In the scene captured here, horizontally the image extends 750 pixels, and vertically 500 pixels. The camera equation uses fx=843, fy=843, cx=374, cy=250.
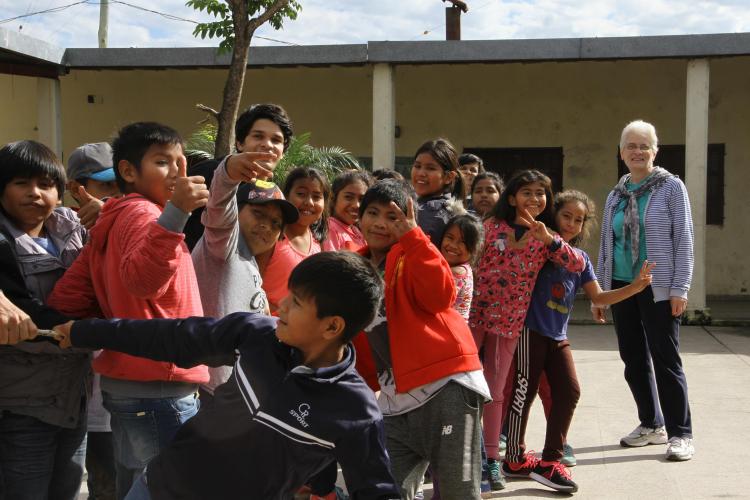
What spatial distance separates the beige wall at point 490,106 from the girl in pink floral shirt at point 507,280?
8.42m

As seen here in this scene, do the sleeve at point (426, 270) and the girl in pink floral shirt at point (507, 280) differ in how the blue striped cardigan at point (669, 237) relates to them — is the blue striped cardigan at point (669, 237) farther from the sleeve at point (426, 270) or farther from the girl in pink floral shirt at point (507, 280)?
the sleeve at point (426, 270)

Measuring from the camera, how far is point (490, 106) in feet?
41.8

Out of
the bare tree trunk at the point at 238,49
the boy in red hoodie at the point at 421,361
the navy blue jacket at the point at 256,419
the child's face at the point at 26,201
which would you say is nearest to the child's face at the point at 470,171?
the bare tree trunk at the point at 238,49

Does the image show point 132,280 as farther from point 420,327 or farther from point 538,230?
point 538,230

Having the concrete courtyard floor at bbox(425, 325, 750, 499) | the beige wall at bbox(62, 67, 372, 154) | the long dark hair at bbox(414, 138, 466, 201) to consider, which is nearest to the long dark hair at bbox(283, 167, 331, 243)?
the long dark hair at bbox(414, 138, 466, 201)

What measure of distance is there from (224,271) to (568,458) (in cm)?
274

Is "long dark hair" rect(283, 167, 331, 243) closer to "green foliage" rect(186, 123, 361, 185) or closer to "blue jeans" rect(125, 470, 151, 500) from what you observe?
"blue jeans" rect(125, 470, 151, 500)

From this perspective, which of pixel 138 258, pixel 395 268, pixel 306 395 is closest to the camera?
pixel 306 395

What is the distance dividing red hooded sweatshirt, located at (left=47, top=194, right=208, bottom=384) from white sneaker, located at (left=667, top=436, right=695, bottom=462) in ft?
10.6

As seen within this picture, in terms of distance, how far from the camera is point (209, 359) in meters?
2.19

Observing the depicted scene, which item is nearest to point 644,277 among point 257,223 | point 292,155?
point 257,223

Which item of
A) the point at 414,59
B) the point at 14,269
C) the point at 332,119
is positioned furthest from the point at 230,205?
the point at 332,119

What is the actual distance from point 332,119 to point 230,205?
10.4 metres

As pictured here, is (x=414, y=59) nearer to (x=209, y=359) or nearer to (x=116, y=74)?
(x=116, y=74)
